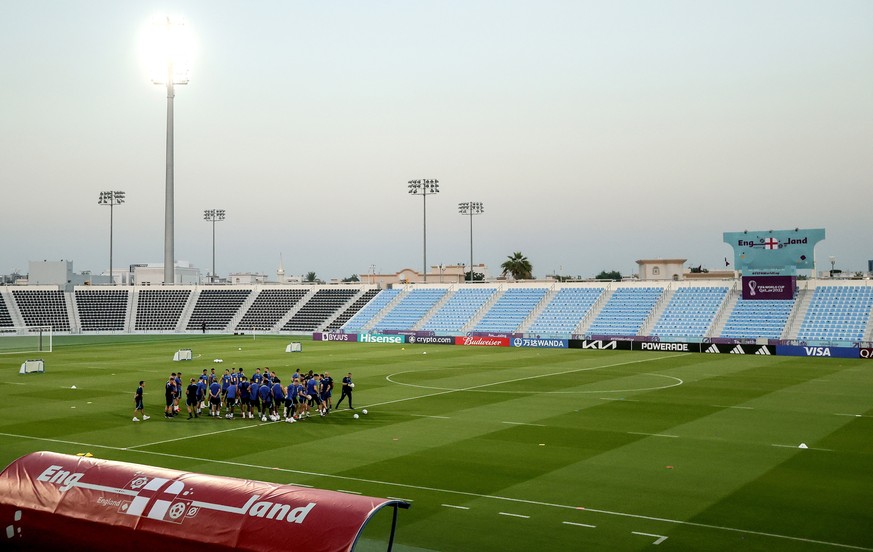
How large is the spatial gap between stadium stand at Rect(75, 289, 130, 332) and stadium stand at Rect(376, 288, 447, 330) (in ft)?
98.5

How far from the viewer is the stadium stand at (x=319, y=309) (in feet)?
267

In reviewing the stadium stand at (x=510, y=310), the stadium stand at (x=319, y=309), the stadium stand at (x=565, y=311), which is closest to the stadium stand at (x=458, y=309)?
the stadium stand at (x=510, y=310)

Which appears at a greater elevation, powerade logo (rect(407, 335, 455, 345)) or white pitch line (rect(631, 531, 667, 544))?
powerade logo (rect(407, 335, 455, 345))

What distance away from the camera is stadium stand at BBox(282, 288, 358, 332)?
267 ft

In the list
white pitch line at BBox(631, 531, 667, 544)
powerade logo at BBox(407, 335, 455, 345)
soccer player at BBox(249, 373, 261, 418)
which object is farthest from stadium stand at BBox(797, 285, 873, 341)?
white pitch line at BBox(631, 531, 667, 544)

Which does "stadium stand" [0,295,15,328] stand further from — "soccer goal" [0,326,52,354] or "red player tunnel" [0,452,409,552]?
"red player tunnel" [0,452,409,552]

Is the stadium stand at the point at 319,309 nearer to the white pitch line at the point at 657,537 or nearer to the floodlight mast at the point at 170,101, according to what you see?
the floodlight mast at the point at 170,101

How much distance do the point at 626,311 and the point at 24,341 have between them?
2026 inches

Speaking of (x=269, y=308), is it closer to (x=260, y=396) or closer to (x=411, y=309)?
(x=411, y=309)

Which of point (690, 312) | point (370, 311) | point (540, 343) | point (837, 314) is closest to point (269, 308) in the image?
point (370, 311)

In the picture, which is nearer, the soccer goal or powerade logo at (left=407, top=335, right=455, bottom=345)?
the soccer goal

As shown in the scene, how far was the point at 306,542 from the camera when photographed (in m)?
9.52

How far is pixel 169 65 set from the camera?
80062 mm

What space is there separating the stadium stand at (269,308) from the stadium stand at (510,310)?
81.2ft
